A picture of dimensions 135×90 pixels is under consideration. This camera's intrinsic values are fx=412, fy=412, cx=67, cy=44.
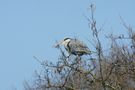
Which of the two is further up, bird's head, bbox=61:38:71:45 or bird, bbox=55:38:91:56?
bird's head, bbox=61:38:71:45

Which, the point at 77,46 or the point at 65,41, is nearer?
the point at 77,46

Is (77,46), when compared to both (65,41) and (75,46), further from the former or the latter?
(65,41)

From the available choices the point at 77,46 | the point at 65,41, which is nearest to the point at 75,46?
the point at 77,46

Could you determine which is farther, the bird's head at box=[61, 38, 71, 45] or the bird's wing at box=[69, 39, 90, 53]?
the bird's head at box=[61, 38, 71, 45]

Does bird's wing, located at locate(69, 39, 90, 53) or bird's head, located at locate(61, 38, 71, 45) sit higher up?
bird's head, located at locate(61, 38, 71, 45)

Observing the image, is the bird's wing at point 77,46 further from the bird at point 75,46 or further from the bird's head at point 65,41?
the bird's head at point 65,41

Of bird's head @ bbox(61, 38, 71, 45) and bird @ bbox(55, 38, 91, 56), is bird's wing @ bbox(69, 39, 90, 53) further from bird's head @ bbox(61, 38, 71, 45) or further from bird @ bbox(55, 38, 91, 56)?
bird's head @ bbox(61, 38, 71, 45)

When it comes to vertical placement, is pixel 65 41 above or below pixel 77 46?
above

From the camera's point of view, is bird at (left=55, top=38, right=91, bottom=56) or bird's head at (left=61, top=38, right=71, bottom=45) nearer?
bird at (left=55, top=38, right=91, bottom=56)

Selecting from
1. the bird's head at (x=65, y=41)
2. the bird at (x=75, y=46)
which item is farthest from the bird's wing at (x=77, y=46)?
the bird's head at (x=65, y=41)

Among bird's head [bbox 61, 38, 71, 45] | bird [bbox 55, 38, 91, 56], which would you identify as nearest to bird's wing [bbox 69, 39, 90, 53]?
bird [bbox 55, 38, 91, 56]

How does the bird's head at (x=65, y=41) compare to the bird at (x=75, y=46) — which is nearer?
the bird at (x=75, y=46)

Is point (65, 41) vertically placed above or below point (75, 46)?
above

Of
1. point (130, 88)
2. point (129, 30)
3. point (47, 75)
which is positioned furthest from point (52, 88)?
point (129, 30)
